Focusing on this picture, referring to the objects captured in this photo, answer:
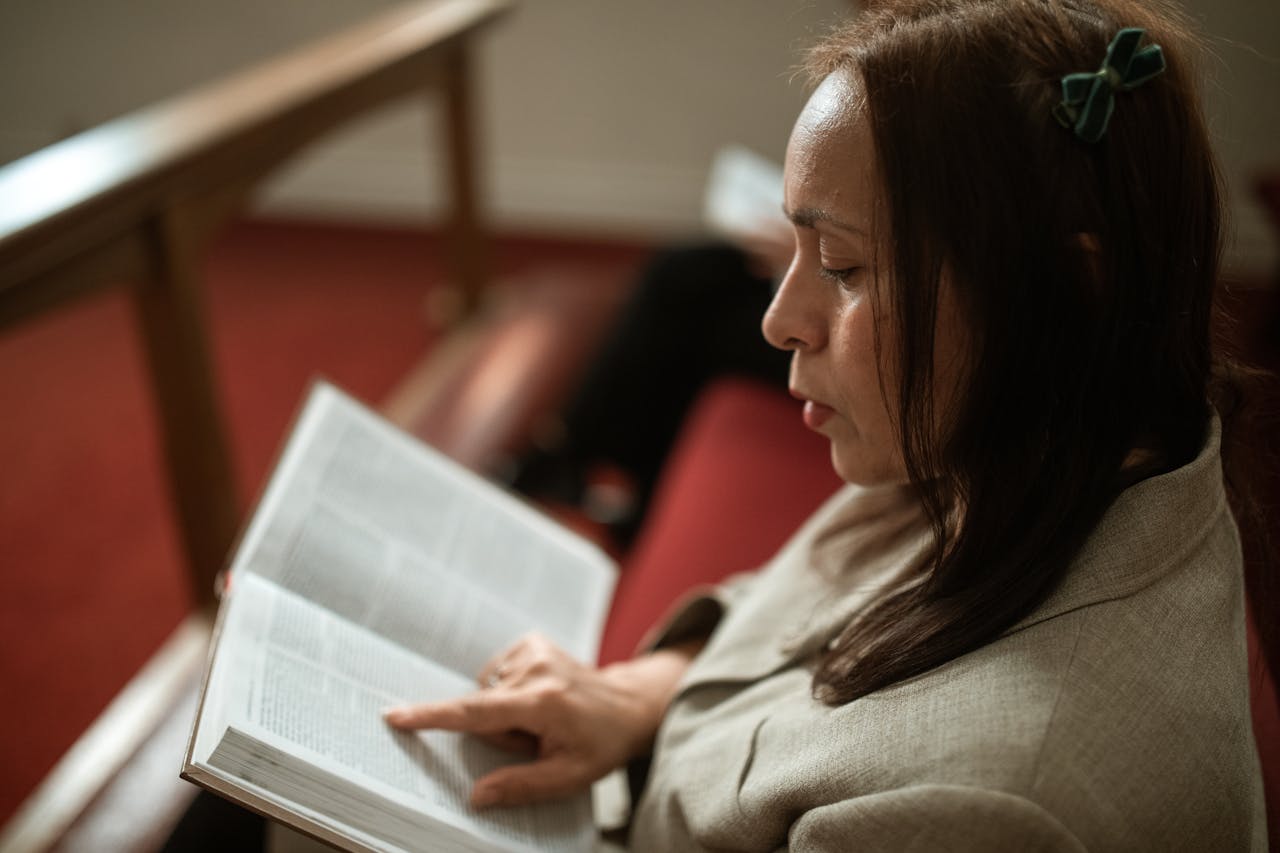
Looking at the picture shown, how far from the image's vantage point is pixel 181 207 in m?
1.23

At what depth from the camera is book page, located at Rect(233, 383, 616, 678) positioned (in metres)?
0.81

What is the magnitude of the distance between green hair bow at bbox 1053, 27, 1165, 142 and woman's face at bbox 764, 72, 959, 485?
10cm

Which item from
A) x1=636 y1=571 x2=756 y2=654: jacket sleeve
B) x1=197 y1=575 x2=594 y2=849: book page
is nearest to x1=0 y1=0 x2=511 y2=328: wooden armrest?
x1=197 y1=575 x2=594 y2=849: book page

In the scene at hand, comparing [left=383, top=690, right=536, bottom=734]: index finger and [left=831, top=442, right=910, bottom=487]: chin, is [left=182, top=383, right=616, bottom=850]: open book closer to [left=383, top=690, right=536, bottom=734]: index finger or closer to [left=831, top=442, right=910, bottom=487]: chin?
[left=383, top=690, right=536, bottom=734]: index finger

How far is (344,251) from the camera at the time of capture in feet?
10.7

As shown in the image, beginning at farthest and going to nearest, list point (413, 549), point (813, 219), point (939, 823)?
point (413, 549), point (813, 219), point (939, 823)

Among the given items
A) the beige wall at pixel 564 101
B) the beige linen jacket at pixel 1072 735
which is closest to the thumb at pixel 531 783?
the beige linen jacket at pixel 1072 735

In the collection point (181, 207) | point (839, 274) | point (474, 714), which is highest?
point (181, 207)

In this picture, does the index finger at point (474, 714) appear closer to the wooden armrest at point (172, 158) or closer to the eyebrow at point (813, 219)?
the eyebrow at point (813, 219)

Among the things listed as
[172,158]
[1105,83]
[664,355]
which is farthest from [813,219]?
[664,355]

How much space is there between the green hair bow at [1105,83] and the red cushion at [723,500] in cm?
83

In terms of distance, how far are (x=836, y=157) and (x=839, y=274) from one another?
0.07m

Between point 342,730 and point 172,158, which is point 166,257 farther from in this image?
point 342,730

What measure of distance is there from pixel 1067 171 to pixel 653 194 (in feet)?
9.94
